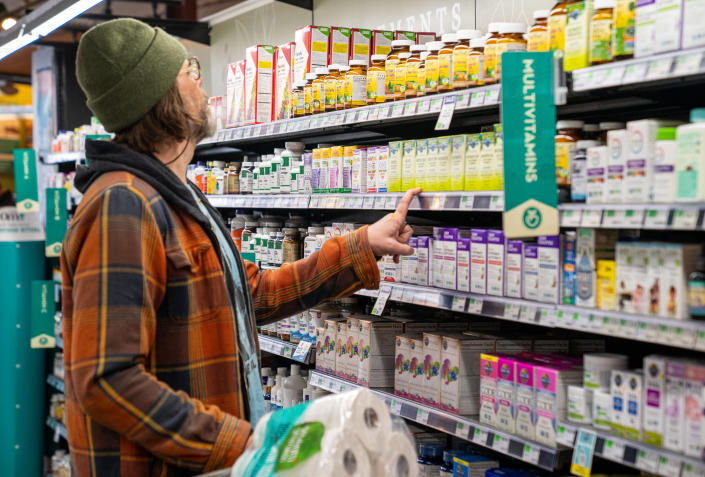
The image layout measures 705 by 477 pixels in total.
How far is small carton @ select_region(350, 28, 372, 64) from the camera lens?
3.72 metres

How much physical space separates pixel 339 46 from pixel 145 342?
2.28 meters

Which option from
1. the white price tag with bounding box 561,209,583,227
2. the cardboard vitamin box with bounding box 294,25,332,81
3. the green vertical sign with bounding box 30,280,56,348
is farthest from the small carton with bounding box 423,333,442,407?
the green vertical sign with bounding box 30,280,56,348

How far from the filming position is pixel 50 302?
20.0 feet

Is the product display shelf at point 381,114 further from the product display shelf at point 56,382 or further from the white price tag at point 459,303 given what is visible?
the product display shelf at point 56,382

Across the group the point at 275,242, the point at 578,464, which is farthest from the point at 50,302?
the point at 578,464

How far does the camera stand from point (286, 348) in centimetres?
387

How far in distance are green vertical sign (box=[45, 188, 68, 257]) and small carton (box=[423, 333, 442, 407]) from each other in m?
4.16

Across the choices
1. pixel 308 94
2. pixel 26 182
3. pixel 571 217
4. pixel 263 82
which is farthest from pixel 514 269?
pixel 26 182

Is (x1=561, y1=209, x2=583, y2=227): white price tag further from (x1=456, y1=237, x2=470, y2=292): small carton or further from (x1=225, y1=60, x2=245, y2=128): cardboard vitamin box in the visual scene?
(x1=225, y1=60, x2=245, y2=128): cardboard vitamin box

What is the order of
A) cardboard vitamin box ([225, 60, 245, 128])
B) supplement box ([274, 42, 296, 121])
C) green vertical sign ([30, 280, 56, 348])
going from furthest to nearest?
green vertical sign ([30, 280, 56, 348])
cardboard vitamin box ([225, 60, 245, 128])
supplement box ([274, 42, 296, 121])

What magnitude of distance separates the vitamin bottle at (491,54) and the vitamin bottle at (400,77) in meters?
0.46

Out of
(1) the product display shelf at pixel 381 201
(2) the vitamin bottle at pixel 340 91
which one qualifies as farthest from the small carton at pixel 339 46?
(1) the product display shelf at pixel 381 201

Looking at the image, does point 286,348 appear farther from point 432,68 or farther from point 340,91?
point 432,68

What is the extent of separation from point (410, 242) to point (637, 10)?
1201mm
